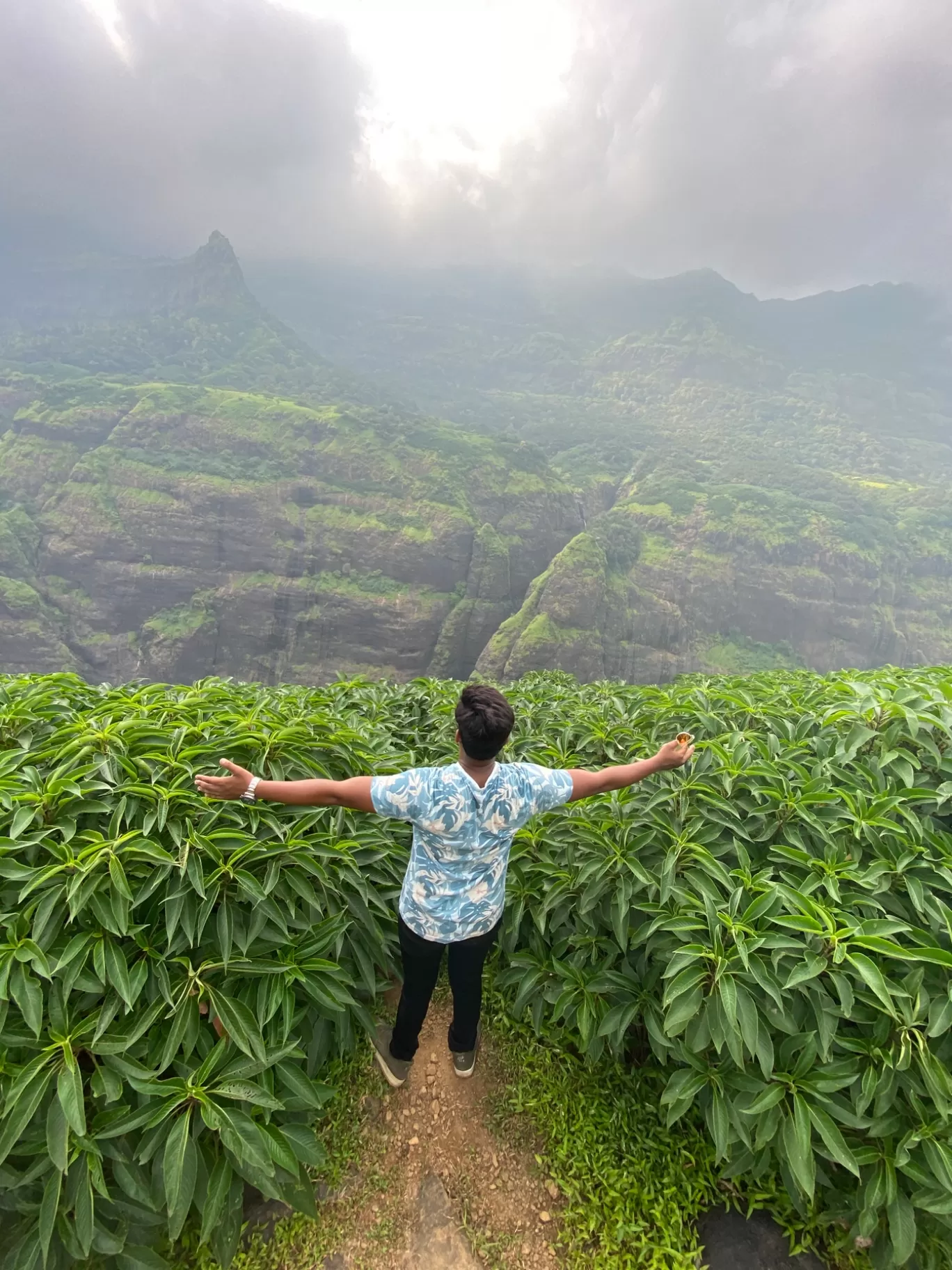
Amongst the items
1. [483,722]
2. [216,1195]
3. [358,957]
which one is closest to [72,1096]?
[216,1195]

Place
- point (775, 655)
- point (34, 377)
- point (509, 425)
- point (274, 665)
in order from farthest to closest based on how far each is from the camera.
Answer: point (509, 425) → point (34, 377) → point (775, 655) → point (274, 665)

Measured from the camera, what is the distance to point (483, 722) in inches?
82.6

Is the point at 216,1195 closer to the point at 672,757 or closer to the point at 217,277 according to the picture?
the point at 672,757

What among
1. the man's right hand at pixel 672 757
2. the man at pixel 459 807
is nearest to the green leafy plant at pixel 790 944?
the man's right hand at pixel 672 757

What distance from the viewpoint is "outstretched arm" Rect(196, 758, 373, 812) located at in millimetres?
2154

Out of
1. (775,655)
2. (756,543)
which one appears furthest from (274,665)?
(756,543)

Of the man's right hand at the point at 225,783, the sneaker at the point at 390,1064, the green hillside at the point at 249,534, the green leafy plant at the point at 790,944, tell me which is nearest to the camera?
the green leafy plant at the point at 790,944

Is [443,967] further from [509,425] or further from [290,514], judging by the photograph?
[509,425]

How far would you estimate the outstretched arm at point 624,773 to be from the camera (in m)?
2.38

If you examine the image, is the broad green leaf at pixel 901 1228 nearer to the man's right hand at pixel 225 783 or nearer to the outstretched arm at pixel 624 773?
the outstretched arm at pixel 624 773

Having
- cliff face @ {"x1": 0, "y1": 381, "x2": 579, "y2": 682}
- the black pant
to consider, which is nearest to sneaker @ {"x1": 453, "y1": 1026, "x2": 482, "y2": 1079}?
the black pant

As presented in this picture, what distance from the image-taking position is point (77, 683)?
11.0 ft

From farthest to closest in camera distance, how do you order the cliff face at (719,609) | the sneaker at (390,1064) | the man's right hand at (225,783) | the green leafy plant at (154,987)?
the cliff face at (719,609)
the sneaker at (390,1064)
the man's right hand at (225,783)
the green leafy plant at (154,987)

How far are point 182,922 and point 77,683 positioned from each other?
1.78m
